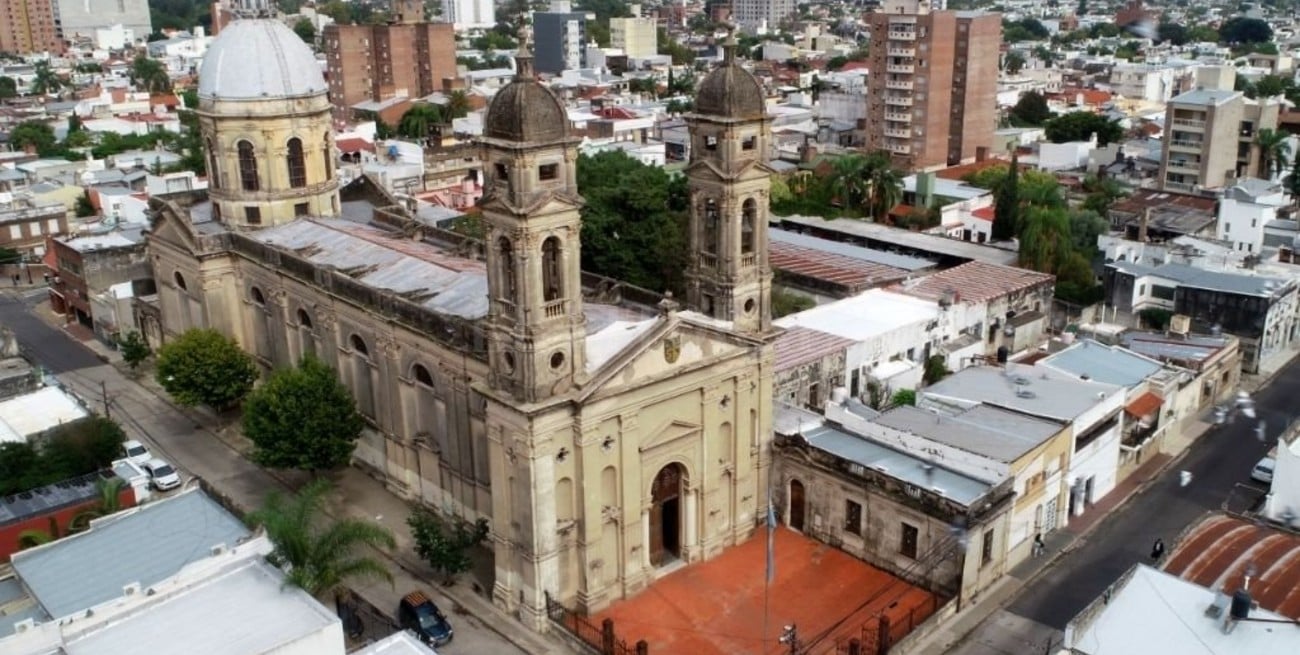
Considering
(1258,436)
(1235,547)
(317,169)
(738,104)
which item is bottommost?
(1258,436)

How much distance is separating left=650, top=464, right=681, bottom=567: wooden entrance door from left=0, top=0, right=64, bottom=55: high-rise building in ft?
627

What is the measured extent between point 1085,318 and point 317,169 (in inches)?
1465

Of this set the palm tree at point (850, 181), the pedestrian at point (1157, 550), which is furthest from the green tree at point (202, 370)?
the palm tree at point (850, 181)

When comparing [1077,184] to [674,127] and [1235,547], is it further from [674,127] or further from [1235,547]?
[1235,547]

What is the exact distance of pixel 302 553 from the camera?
94.1 feet

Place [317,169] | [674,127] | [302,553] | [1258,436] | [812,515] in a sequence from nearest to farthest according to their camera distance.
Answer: [302,553], [812,515], [1258,436], [317,169], [674,127]

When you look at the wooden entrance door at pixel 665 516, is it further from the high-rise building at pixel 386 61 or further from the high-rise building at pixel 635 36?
the high-rise building at pixel 635 36

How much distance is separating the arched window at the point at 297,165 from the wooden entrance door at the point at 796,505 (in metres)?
26.2

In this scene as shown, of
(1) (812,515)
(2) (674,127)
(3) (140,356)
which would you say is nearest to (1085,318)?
(1) (812,515)

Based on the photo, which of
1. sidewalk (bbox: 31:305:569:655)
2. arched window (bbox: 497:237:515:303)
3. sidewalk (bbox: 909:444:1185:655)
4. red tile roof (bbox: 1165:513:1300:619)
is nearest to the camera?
red tile roof (bbox: 1165:513:1300:619)

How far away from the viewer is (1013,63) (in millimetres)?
161125

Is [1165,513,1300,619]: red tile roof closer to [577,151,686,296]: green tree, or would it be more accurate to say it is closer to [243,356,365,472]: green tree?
[243,356,365,472]: green tree

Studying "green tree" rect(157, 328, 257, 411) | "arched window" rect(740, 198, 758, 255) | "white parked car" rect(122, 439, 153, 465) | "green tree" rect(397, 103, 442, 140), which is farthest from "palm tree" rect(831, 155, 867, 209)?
"white parked car" rect(122, 439, 153, 465)

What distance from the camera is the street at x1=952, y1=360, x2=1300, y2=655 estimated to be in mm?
32219
